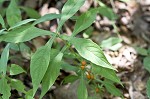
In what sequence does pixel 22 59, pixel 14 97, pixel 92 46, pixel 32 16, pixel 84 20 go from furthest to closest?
pixel 32 16, pixel 22 59, pixel 14 97, pixel 84 20, pixel 92 46

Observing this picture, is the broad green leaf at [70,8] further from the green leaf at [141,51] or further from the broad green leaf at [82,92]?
the green leaf at [141,51]

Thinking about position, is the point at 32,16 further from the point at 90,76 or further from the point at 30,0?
the point at 90,76

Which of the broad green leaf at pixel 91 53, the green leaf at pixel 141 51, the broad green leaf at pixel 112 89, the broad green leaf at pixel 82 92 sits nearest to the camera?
the broad green leaf at pixel 91 53

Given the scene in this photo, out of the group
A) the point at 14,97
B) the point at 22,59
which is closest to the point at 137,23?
the point at 22,59

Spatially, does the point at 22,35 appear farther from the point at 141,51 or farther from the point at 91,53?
the point at 141,51

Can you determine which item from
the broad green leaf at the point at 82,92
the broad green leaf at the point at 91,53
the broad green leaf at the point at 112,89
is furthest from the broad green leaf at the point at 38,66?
the broad green leaf at the point at 112,89

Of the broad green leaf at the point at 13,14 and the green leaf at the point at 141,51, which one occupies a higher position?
the broad green leaf at the point at 13,14
